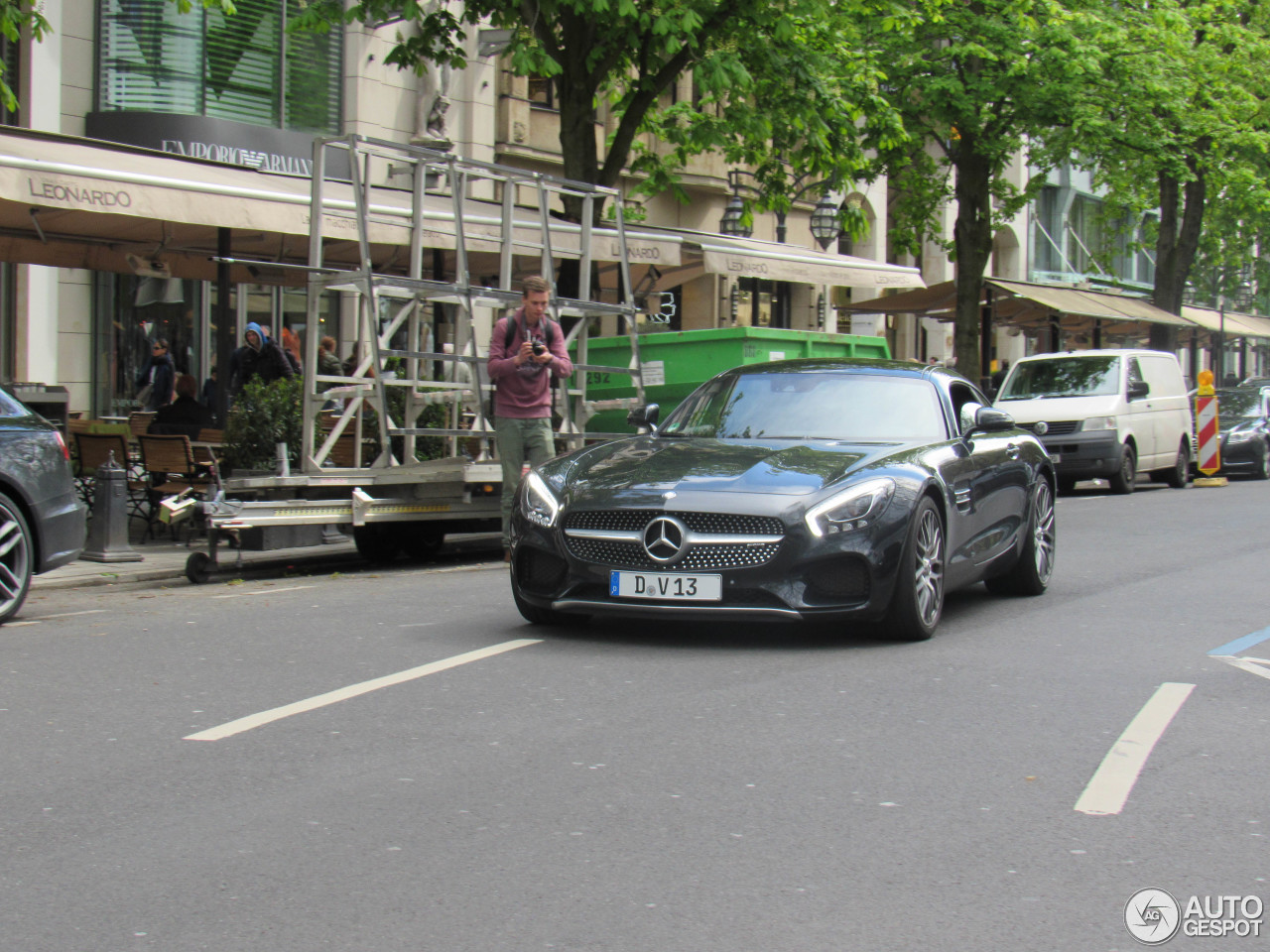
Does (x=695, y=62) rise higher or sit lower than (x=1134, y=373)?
higher

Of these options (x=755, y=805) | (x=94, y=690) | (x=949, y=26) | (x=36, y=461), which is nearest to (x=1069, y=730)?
(x=755, y=805)

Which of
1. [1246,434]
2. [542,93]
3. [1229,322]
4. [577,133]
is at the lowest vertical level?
[1246,434]

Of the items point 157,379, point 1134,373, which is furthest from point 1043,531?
point 1134,373

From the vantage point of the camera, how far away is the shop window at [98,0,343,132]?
21.0 metres

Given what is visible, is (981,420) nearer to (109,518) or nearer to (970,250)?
(109,518)

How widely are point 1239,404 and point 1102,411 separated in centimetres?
757

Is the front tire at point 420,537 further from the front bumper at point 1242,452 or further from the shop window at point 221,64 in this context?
the front bumper at point 1242,452

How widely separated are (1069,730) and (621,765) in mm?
1770

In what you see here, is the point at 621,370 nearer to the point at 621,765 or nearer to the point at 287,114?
the point at 621,765

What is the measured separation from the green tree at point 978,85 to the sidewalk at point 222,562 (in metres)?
15.2

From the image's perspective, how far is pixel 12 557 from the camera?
866 centimetres

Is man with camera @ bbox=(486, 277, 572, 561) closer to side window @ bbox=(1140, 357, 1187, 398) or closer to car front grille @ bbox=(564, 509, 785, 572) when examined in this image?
car front grille @ bbox=(564, 509, 785, 572)

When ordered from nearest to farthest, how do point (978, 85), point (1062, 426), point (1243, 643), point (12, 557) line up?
point (1243, 643) < point (12, 557) < point (1062, 426) < point (978, 85)

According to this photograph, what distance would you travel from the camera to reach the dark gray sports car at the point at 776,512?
7281mm
